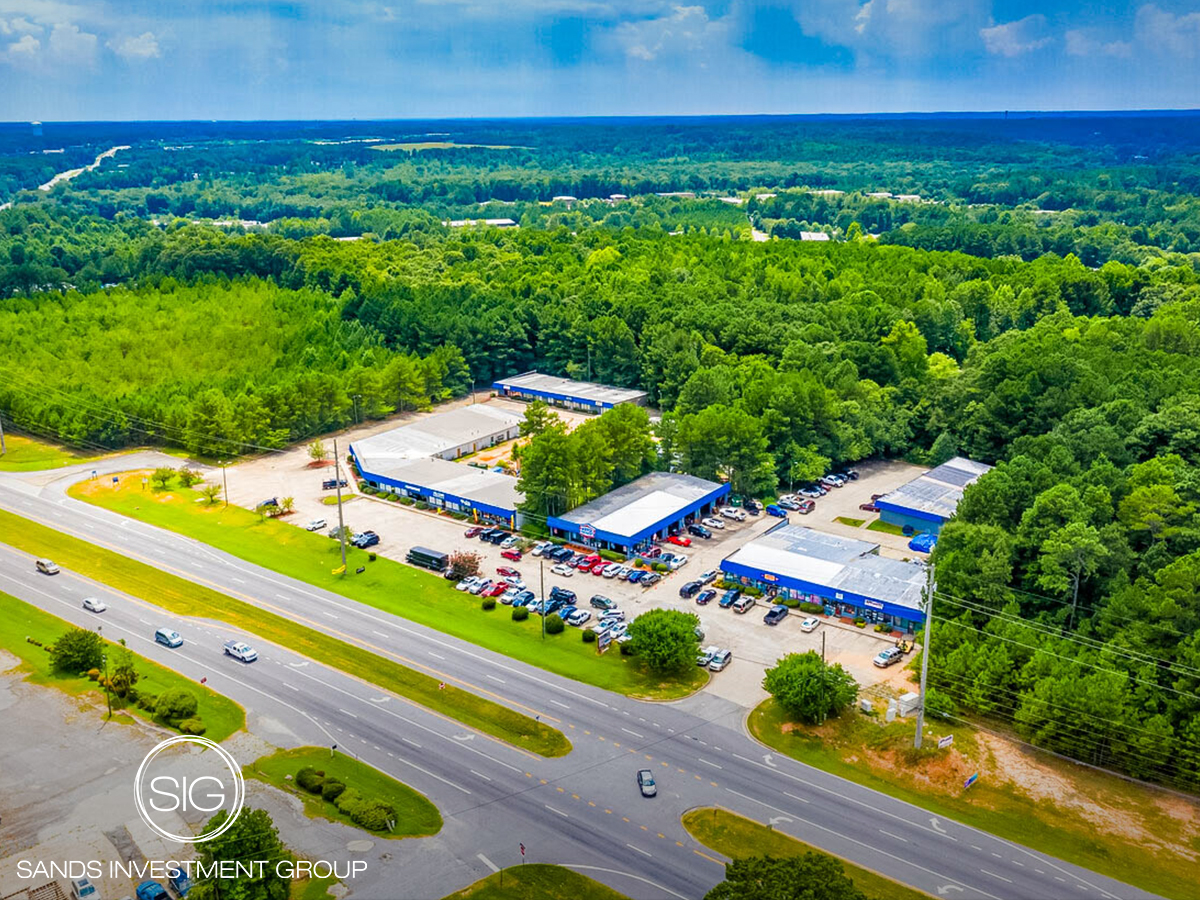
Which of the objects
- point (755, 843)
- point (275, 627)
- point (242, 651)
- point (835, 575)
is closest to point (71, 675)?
point (242, 651)

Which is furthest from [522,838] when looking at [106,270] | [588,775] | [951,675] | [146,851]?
[106,270]

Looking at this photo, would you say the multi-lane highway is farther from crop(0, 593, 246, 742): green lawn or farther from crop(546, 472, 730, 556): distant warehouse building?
crop(546, 472, 730, 556): distant warehouse building

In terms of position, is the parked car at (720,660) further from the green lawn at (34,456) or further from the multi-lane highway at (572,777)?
the green lawn at (34,456)

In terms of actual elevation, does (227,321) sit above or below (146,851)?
above

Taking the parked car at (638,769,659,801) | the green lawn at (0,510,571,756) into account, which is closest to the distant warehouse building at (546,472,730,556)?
the green lawn at (0,510,571,756)

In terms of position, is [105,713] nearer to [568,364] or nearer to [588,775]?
[588,775]

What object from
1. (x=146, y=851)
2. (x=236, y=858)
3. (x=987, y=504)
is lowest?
(x=146, y=851)

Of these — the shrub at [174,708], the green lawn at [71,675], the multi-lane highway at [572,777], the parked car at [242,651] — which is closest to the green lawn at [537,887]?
the multi-lane highway at [572,777]
